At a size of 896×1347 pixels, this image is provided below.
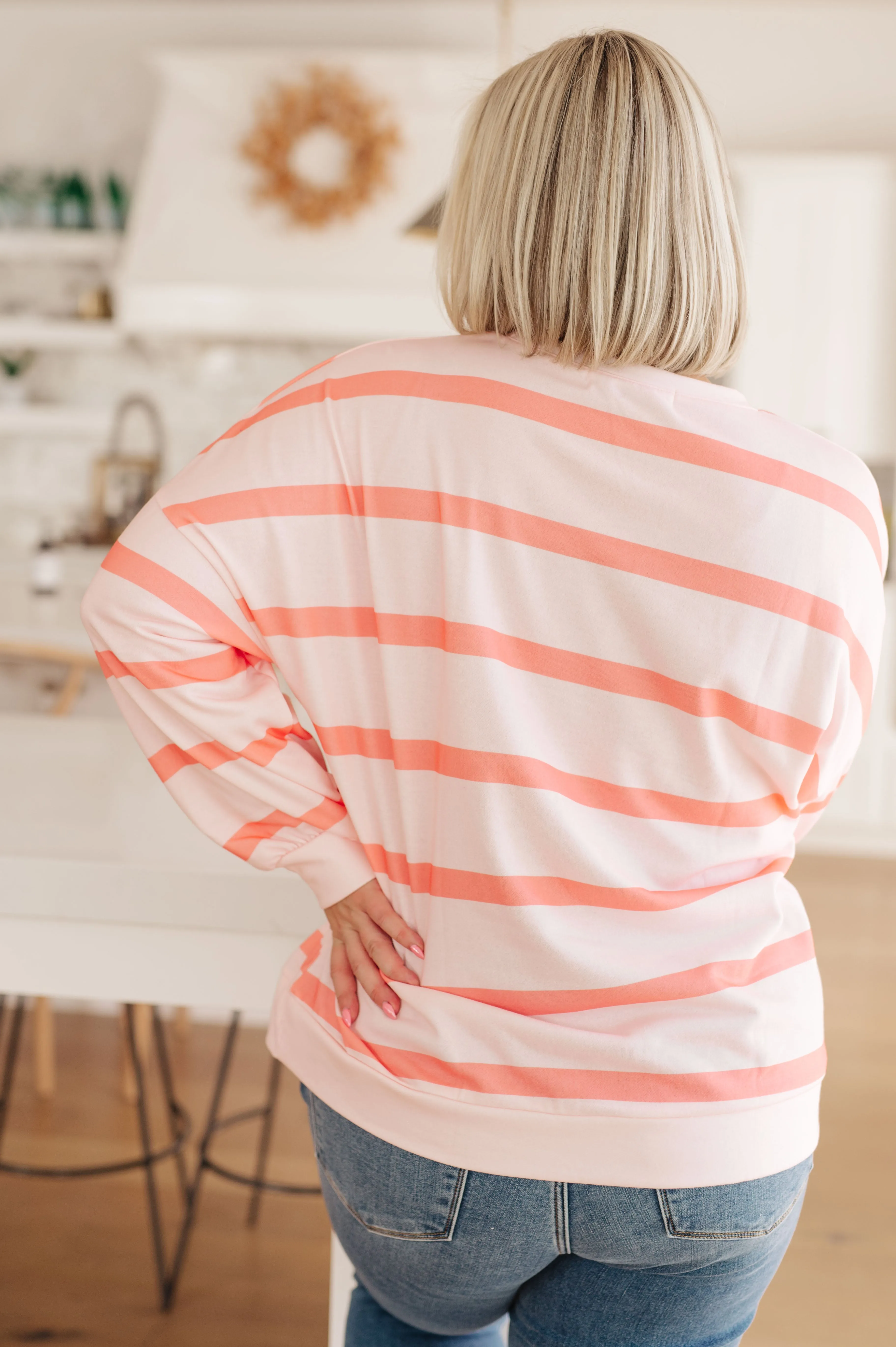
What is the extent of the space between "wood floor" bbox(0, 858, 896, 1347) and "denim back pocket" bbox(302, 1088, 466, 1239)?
3.62ft

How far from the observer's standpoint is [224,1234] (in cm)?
188

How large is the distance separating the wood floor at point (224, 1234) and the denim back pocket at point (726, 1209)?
119cm

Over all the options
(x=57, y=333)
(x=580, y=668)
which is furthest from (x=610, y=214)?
(x=57, y=333)

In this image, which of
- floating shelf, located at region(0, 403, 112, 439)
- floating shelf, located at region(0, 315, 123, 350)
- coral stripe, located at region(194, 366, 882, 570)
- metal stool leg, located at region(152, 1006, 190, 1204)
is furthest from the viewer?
floating shelf, located at region(0, 403, 112, 439)

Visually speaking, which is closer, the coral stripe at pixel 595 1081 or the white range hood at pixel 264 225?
the coral stripe at pixel 595 1081

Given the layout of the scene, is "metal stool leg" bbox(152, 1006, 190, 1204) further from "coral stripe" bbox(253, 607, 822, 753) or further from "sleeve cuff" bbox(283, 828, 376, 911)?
"coral stripe" bbox(253, 607, 822, 753)

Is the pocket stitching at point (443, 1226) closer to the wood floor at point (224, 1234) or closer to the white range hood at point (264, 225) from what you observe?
the wood floor at point (224, 1234)

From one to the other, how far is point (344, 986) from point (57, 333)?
4528 millimetres

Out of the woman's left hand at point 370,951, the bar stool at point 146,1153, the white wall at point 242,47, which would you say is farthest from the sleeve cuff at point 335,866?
the white wall at point 242,47

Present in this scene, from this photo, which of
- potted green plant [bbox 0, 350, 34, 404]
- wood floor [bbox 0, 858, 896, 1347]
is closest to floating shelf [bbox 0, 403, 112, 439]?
potted green plant [bbox 0, 350, 34, 404]

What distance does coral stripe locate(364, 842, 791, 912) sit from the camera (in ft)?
2.23

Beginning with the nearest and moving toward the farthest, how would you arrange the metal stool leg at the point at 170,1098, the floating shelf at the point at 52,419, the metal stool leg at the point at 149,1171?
the metal stool leg at the point at 149,1171 → the metal stool leg at the point at 170,1098 → the floating shelf at the point at 52,419

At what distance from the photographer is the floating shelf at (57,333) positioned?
472cm

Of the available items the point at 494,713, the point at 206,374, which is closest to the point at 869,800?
the point at 206,374
